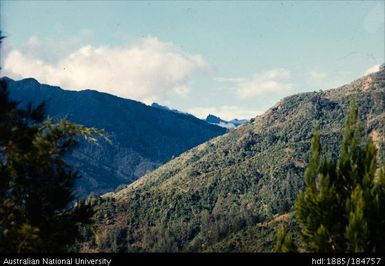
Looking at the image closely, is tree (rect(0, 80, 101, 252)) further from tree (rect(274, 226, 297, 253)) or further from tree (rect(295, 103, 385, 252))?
tree (rect(295, 103, 385, 252))

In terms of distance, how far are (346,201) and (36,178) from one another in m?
16.1

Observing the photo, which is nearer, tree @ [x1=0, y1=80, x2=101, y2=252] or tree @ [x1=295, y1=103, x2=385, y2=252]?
tree @ [x1=0, y1=80, x2=101, y2=252]

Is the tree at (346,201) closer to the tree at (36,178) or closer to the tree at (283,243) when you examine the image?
the tree at (283,243)

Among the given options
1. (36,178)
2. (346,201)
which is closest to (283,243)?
(346,201)

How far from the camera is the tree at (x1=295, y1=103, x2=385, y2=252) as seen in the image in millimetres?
25953

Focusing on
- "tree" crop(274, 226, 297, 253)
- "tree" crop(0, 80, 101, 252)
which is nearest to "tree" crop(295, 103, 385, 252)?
"tree" crop(274, 226, 297, 253)

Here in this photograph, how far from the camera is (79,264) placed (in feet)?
66.3

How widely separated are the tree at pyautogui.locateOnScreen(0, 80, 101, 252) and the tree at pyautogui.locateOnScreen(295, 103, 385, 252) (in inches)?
489

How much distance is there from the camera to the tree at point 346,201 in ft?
85.1

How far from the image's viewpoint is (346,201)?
2730cm

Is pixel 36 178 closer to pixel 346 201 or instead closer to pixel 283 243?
pixel 283 243

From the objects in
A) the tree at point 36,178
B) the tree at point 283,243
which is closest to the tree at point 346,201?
the tree at point 283,243

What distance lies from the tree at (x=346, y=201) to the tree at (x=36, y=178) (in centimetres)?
1242

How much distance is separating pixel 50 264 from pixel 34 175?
6.36 meters
